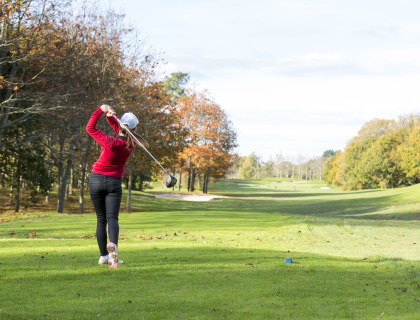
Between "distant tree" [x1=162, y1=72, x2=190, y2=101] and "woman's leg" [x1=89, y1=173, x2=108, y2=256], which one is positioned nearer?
"woman's leg" [x1=89, y1=173, x2=108, y2=256]

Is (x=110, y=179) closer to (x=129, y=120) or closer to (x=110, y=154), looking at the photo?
(x=110, y=154)

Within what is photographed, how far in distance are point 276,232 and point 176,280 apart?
39.1 ft

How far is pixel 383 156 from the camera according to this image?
66.3 meters

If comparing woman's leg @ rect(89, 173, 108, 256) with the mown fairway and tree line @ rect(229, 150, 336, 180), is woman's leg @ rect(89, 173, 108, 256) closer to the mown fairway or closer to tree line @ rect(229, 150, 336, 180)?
the mown fairway

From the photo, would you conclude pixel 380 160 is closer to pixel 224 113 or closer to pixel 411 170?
pixel 411 170

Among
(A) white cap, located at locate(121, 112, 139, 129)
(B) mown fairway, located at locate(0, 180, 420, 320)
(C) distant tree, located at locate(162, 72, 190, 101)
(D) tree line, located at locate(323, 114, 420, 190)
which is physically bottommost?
(B) mown fairway, located at locate(0, 180, 420, 320)

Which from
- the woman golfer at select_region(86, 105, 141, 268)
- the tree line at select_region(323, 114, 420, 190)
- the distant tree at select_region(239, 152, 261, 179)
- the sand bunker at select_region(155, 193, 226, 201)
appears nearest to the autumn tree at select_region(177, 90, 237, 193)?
the sand bunker at select_region(155, 193, 226, 201)

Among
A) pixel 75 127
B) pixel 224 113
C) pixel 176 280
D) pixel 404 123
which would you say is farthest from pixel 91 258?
pixel 404 123

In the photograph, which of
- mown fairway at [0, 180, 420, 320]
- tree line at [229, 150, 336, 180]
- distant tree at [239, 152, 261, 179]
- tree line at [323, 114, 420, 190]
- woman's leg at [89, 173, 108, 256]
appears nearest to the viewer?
mown fairway at [0, 180, 420, 320]

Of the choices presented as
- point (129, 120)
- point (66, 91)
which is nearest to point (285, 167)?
point (66, 91)

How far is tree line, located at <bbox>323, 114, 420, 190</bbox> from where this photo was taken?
59.4m

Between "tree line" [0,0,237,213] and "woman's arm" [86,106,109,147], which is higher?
"tree line" [0,0,237,213]

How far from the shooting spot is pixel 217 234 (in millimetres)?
15180

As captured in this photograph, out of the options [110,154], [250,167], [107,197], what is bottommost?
[107,197]
